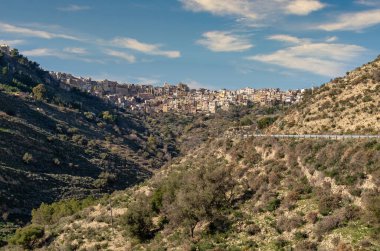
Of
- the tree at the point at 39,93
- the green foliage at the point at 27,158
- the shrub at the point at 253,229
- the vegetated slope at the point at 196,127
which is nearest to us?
the shrub at the point at 253,229

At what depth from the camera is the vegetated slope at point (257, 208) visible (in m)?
27.8

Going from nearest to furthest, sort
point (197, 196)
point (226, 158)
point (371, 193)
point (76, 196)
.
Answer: point (371, 193)
point (197, 196)
point (226, 158)
point (76, 196)

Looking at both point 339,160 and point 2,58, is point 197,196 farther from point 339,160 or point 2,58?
point 2,58

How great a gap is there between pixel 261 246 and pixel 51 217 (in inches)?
1571

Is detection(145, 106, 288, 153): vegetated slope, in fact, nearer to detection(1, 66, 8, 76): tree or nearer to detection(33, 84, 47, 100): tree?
detection(33, 84, 47, 100): tree

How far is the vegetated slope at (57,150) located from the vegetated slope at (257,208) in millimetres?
23623

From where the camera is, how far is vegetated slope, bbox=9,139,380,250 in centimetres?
2784

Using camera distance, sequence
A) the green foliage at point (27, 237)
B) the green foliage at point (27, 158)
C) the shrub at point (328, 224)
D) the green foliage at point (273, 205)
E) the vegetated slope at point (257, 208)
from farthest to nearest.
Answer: the green foliage at point (27, 158) < the green foliage at point (27, 237) < the green foliage at point (273, 205) < the vegetated slope at point (257, 208) < the shrub at point (328, 224)

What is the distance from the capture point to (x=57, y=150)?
98.8 m

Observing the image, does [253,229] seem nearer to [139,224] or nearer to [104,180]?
[139,224]

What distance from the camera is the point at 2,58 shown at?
17725cm

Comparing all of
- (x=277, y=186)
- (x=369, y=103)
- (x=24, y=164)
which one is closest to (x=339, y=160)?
(x=277, y=186)

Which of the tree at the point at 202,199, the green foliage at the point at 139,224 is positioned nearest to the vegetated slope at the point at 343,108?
the tree at the point at 202,199

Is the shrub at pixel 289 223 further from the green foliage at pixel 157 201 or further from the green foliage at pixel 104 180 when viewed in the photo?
the green foliage at pixel 104 180
